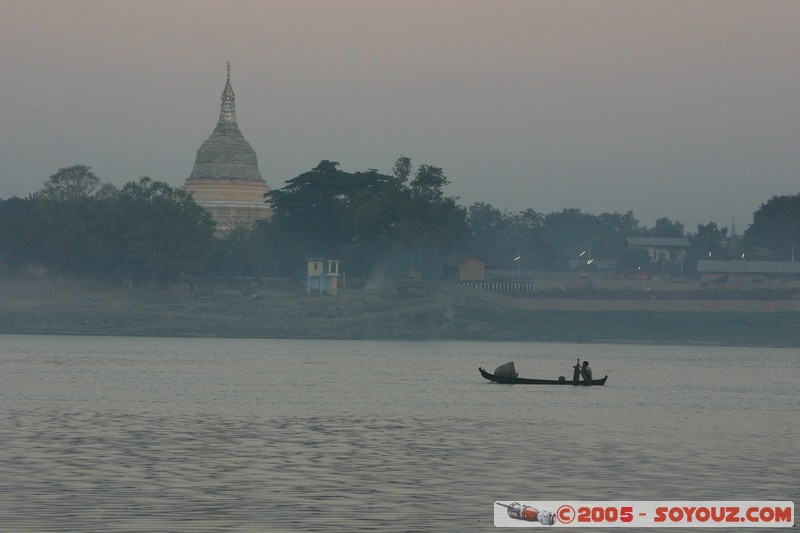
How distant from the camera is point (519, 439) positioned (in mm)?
48188

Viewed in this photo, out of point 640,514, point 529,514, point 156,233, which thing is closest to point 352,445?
point 640,514

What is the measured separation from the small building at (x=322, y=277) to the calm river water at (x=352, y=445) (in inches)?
2643

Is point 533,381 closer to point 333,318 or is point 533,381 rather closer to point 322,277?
point 333,318

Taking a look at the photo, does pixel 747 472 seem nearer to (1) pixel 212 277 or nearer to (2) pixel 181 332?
(2) pixel 181 332

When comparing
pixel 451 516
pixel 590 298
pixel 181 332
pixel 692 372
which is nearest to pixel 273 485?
pixel 451 516

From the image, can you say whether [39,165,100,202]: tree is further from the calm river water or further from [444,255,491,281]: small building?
the calm river water

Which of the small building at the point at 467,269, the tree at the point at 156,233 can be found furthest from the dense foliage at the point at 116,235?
the small building at the point at 467,269

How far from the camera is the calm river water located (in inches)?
1244

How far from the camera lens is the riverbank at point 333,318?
486 ft

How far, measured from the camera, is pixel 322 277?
16238 cm

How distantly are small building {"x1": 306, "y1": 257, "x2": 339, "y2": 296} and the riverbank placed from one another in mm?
1416

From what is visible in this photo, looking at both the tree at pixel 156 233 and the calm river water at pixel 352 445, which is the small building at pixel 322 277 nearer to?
the tree at pixel 156 233

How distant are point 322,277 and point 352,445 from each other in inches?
4648

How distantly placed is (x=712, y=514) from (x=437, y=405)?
111ft
